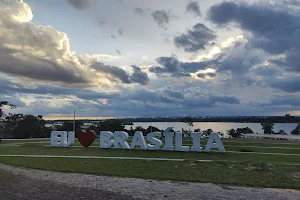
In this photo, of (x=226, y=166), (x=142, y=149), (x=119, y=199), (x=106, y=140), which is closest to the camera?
(x=119, y=199)

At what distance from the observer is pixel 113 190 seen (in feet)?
29.0

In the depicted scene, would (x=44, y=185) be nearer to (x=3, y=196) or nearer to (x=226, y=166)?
(x=3, y=196)

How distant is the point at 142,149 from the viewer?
21500 millimetres

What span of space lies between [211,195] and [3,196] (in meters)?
5.70

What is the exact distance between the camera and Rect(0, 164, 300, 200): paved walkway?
818 centimetres

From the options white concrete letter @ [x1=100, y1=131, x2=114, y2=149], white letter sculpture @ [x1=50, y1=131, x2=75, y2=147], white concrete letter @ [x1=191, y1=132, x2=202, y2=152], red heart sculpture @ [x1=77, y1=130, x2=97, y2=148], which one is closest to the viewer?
white concrete letter @ [x1=191, y1=132, x2=202, y2=152]

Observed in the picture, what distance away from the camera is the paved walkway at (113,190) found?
818 cm

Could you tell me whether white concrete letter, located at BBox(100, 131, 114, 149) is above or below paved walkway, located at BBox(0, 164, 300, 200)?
above

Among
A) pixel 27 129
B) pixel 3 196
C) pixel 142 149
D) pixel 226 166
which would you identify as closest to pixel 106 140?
pixel 142 149

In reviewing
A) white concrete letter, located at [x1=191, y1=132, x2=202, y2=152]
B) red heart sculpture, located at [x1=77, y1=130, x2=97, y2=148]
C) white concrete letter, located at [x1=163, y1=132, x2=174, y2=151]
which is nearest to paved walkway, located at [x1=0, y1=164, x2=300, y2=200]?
white concrete letter, located at [x1=191, y1=132, x2=202, y2=152]

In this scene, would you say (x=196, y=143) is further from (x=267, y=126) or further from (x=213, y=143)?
(x=267, y=126)

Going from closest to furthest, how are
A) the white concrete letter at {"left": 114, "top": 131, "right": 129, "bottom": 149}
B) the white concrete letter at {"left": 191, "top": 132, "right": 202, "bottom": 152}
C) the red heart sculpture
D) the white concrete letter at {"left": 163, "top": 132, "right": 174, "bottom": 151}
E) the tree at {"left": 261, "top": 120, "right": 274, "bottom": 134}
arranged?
the white concrete letter at {"left": 191, "top": 132, "right": 202, "bottom": 152} < the white concrete letter at {"left": 163, "top": 132, "right": 174, "bottom": 151} < the white concrete letter at {"left": 114, "top": 131, "right": 129, "bottom": 149} < the red heart sculpture < the tree at {"left": 261, "top": 120, "right": 274, "bottom": 134}

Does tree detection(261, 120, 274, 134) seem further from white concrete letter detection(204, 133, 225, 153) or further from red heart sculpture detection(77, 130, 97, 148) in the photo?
red heart sculpture detection(77, 130, 97, 148)

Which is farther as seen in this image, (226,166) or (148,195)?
(226,166)
